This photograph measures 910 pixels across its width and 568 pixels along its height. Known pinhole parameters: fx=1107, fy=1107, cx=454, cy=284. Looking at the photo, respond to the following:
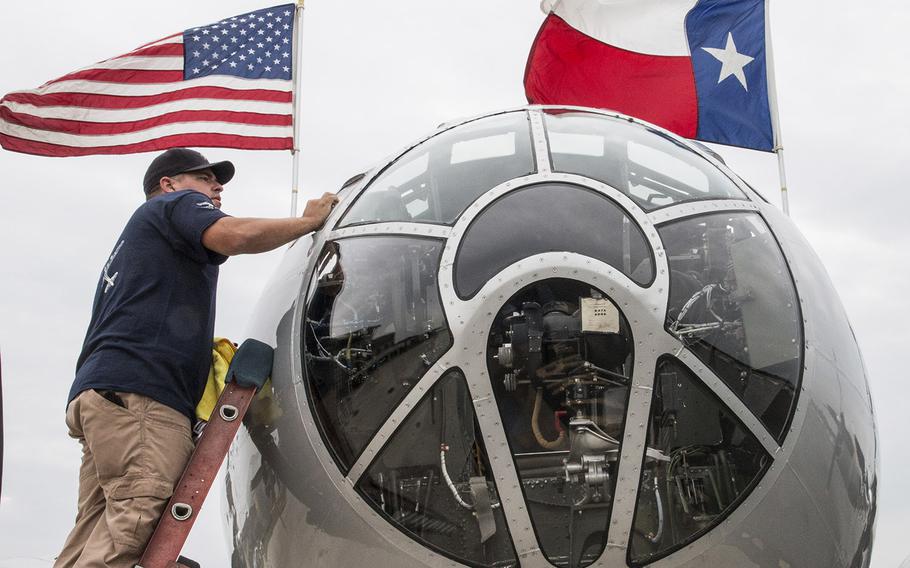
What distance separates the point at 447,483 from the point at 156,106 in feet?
21.1

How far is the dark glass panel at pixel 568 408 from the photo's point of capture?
4133 millimetres

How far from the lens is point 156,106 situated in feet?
31.6

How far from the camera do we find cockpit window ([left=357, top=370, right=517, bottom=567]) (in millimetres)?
4148

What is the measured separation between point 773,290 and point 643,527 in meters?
1.17

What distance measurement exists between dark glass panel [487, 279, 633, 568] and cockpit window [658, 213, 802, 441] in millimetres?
302

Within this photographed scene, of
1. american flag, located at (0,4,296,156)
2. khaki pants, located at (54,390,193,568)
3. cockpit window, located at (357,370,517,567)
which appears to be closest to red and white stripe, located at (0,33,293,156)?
american flag, located at (0,4,296,156)

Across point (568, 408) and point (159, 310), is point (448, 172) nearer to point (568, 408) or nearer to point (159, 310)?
point (568, 408)

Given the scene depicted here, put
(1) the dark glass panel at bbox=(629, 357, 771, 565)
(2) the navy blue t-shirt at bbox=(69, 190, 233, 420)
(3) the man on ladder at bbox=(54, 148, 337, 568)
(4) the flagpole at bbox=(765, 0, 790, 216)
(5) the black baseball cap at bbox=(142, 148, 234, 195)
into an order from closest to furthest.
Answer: (1) the dark glass panel at bbox=(629, 357, 771, 565), (3) the man on ladder at bbox=(54, 148, 337, 568), (2) the navy blue t-shirt at bbox=(69, 190, 233, 420), (5) the black baseball cap at bbox=(142, 148, 234, 195), (4) the flagpole at bbox=(765, 0, 790, 216)

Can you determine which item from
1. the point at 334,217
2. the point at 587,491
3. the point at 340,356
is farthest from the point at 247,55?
the point at 587,491

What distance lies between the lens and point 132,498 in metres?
4.64

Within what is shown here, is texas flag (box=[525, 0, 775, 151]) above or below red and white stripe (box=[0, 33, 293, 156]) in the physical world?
above

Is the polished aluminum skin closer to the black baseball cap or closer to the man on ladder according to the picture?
the man on ladder

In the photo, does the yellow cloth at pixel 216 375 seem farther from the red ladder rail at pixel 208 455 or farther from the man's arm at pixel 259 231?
the man's arm at pixel 259 231

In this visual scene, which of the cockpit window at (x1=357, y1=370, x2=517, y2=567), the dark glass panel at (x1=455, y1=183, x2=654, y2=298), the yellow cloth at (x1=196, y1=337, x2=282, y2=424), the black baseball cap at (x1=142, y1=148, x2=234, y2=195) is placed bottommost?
the cockpit window at (x1=357, y1=370, x2=517, y2=567)
